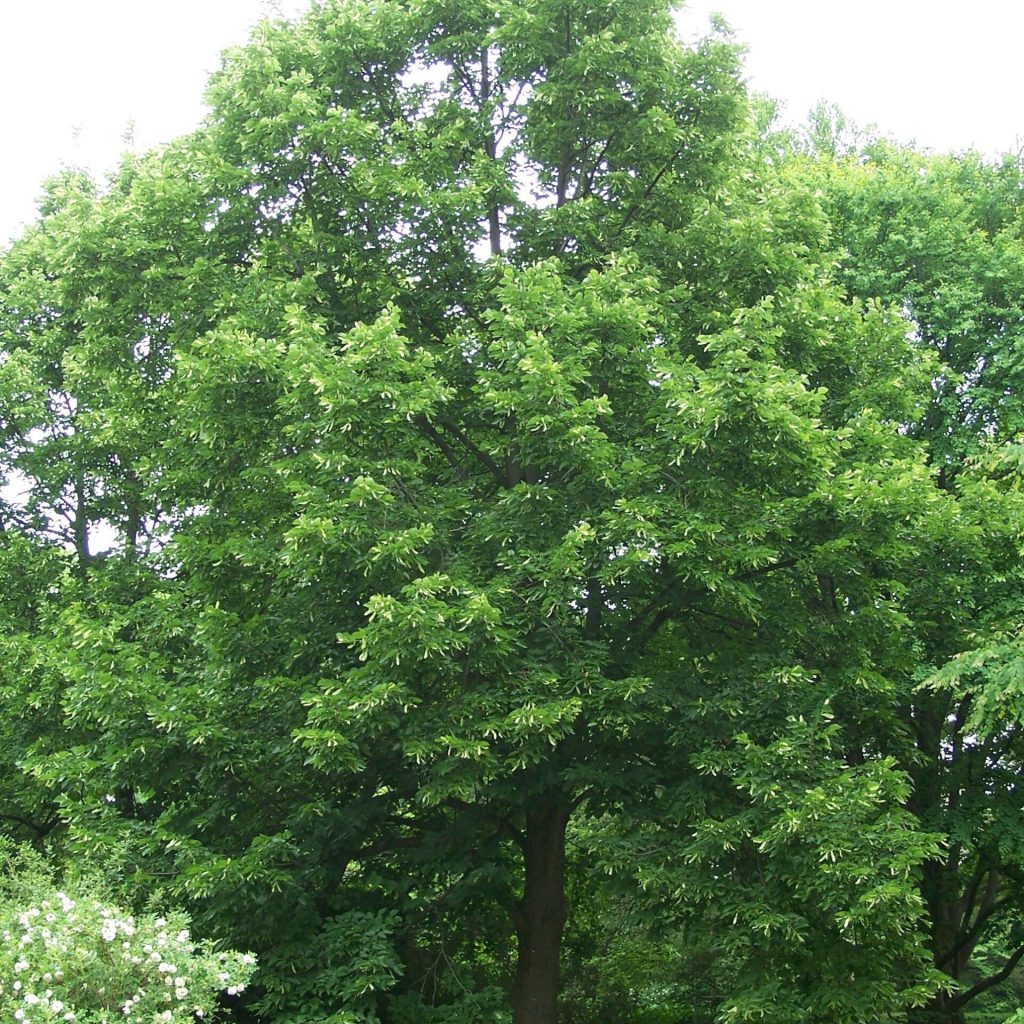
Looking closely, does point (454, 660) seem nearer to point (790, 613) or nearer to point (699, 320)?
point (790, 613)

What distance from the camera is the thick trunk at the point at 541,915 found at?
12.6 meters

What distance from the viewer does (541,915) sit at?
12977 mm

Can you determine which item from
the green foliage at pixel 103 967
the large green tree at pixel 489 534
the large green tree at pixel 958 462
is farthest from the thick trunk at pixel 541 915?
the green foliage at pixel 103 967

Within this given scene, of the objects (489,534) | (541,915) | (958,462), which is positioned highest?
(958,462)

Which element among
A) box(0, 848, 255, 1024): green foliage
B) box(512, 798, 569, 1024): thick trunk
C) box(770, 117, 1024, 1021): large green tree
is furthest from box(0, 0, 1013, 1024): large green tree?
box(0, 848, 255, 1024): green foliage

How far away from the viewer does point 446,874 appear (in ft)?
41.2

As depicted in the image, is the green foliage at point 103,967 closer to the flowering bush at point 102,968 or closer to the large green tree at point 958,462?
the flowering bush at point 102,968

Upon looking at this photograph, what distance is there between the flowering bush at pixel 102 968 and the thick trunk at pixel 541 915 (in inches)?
189

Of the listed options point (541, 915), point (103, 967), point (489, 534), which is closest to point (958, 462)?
point (489, 534)

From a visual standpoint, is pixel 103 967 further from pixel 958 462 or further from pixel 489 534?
pixel 958 462

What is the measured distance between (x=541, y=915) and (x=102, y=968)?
5930 millimetres

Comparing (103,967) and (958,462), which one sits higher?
(958,462)

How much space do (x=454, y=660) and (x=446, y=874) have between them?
342 centimetres

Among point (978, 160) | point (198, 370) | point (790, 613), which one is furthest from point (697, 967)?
point (978, 160)
